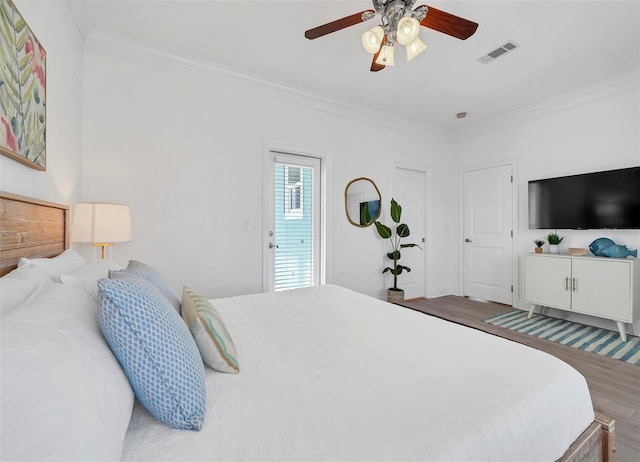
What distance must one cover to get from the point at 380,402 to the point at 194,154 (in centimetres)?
264

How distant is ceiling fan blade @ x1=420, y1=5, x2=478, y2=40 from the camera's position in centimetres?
163

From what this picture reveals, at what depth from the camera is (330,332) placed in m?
1.42

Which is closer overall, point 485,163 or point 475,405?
point 475,405

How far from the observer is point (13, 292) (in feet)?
2.63

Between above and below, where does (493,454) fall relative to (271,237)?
below

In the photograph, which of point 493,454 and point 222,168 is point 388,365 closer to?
point 493,454

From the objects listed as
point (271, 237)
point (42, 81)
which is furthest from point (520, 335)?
point (42, 81)

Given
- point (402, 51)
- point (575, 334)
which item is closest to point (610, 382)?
point (575, 334)

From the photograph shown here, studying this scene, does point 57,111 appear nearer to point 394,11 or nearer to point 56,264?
point 56,264

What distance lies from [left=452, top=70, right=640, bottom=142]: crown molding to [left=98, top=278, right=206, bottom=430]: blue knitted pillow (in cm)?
451

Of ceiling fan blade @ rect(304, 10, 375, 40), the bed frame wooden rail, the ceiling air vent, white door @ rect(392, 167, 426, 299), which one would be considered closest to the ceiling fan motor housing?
ceiling fan blade @ rect(304, 10, 375, 40)

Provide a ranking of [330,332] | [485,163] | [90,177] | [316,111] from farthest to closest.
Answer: [485,163]
[316,111]
[90,177]
[330,332]

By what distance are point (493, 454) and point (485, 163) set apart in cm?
435

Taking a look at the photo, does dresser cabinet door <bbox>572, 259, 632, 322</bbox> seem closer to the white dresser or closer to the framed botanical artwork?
the white dresser
